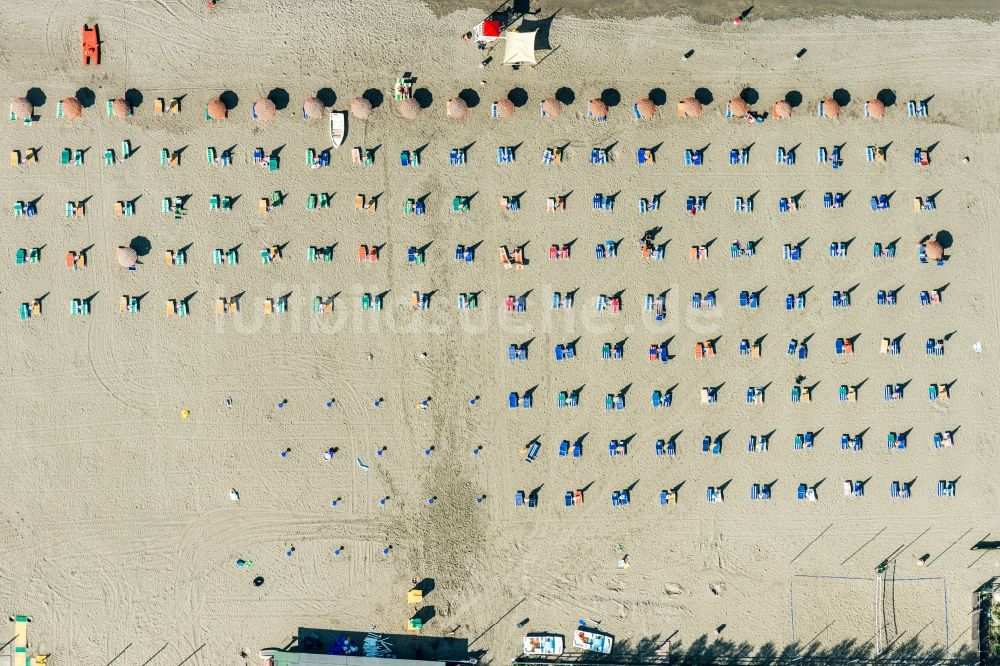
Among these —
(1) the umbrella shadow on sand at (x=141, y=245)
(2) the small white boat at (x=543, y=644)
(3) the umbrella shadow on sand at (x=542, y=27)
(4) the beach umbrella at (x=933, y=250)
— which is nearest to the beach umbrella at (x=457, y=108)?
(3) the umbrella shadow on sand at (x=542, y=27)

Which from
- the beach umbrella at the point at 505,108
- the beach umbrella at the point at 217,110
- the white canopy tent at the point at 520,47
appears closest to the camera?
the white canopy tent at the point at 520,47

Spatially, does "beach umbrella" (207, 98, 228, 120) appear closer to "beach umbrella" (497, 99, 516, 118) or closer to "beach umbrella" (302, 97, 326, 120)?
"beach umbrella" (302, 97, 326, 120)

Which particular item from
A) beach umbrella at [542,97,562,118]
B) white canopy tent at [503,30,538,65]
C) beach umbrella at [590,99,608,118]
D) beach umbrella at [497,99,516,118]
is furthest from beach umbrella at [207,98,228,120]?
beach umbrella at [590,99,608,118]

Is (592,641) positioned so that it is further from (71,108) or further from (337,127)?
(71,108)

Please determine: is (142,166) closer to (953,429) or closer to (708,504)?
(708,504)

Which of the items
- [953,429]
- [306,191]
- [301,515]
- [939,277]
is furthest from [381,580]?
[939,277]

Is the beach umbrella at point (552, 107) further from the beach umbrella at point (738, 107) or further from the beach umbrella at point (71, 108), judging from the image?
the beach umbrella at point (71, 108)
